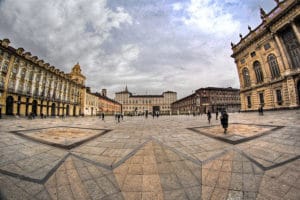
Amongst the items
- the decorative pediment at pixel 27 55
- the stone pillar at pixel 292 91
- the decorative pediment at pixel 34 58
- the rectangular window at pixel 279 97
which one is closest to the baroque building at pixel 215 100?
the rectangular window at pixel 279 97

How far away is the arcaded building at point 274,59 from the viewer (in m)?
20.8

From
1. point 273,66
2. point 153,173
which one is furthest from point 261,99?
point 153,173

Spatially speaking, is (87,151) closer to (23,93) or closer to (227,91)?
(23,93)

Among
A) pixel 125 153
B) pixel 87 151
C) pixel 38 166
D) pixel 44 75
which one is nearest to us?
pixel 38 166

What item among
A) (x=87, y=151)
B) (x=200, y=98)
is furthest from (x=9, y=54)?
(x=200, y=98)

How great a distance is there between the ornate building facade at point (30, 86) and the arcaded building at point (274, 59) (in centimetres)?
5175

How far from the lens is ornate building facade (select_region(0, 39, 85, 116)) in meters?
25.9

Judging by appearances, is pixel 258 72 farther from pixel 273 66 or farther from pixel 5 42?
pixel 5 42

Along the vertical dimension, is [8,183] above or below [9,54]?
below

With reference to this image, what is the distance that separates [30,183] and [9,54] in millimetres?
37960

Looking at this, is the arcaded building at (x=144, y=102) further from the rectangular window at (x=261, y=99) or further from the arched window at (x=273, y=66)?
the arched window at (x=273, y=66)

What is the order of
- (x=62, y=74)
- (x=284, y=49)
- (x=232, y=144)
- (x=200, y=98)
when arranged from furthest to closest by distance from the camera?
(x=200, y=98) < (x=62, y=74) < (x=284, y=49) < (x=232, y=144)

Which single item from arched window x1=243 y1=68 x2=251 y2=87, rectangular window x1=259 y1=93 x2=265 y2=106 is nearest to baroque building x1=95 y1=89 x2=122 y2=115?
arched window x1=243 y1=68 x2=251 y2=87

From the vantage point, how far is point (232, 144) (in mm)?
4754
